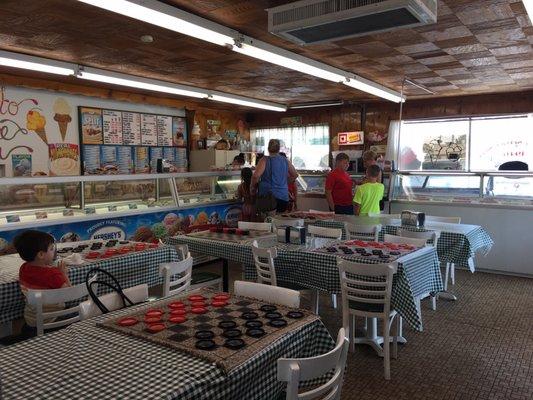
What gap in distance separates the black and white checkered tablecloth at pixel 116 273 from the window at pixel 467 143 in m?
6.58

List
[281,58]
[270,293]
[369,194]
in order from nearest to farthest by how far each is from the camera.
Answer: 1. [270,293]
2. [281,58]
3. [369,194]

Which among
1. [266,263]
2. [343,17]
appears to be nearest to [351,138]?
[266,263]

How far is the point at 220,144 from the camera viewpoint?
8.92m

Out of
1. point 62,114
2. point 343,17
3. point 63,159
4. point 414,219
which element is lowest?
point 414,219

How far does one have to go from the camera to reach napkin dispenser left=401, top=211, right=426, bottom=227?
206 inches

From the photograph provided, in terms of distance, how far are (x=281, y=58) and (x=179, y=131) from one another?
4.57m

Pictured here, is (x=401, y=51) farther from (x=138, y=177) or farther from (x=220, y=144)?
(x=220, y=144)

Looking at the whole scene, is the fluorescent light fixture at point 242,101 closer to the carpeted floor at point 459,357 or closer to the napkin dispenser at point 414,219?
the napkin dispenser at point 414,219

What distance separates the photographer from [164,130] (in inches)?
340

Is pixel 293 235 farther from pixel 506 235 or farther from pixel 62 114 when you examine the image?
pixel 62 114

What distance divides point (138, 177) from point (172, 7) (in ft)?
8.09

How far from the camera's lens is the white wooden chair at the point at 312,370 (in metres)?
1.49

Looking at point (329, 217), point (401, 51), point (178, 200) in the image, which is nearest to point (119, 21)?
point (178, 200)

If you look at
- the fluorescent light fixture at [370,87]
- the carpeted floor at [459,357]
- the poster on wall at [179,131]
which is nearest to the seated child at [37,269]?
the carpeted floor at [459,357]
